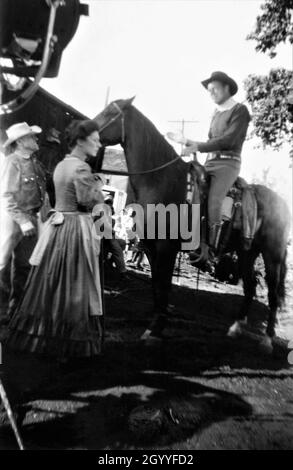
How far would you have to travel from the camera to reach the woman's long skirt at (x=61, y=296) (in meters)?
2.39

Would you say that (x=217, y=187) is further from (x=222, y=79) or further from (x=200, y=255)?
(x=222, y=79)

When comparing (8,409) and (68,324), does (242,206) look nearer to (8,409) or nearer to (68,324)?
(68,324)

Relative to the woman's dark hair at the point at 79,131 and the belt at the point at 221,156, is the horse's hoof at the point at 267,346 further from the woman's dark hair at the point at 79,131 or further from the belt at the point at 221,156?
the woman's dark hair at the point at 79,131

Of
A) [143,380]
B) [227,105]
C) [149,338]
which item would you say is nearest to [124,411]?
[143,380]

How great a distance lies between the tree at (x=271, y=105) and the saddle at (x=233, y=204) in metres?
0.55

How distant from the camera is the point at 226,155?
305 centimetres

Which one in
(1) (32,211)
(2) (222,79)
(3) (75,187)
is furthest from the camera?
(2) (222,79)

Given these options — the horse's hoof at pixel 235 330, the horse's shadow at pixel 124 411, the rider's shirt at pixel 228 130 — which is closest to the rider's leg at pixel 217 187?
the rider's shirt at pixel 228 130

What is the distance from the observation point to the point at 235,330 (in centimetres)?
290

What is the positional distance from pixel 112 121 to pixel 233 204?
4.35ft

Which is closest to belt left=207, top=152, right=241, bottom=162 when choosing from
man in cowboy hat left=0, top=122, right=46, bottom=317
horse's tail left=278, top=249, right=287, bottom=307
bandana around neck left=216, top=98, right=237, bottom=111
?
bandana around neck left=216, top=98, right=237, bottom=111

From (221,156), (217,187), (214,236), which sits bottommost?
(214,236)

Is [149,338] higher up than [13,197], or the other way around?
[13,197]

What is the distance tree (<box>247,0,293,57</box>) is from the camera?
271 cm
